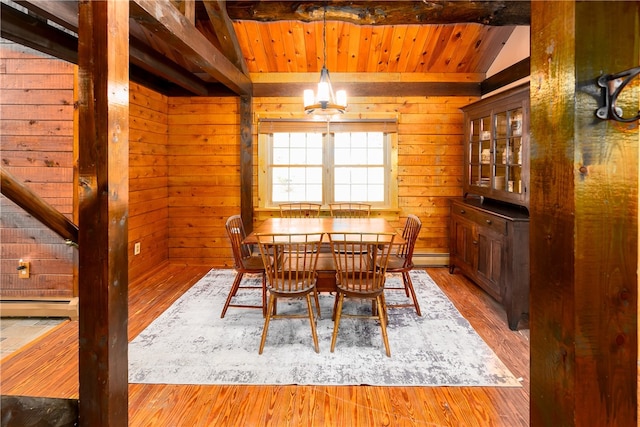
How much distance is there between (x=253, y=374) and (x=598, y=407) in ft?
6.46

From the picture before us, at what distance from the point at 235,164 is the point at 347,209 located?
1.65 meters

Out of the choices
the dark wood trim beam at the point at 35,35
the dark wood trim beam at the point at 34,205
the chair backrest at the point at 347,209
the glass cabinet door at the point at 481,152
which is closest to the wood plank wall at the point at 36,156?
the dark wood trim beam at the point at 35,35

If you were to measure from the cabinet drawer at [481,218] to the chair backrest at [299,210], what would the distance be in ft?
5.61

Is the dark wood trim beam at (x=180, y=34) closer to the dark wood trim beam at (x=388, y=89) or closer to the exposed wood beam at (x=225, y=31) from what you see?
the exposed wood beam at (x=225, y=31)

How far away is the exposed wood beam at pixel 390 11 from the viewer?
12.1 feet

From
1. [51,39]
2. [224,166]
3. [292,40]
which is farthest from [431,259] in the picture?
[51,39]

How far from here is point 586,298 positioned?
936mm

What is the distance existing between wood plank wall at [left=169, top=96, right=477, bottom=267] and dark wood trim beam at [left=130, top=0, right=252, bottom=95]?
Result: 1187mm

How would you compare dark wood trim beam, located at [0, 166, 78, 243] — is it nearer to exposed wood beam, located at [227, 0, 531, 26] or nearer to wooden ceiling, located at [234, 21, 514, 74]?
exposed wood beam, located at [227, 0, 531, 26]

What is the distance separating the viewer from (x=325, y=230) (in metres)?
3.33

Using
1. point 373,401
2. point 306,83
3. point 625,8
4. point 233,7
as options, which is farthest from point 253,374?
point 306,83

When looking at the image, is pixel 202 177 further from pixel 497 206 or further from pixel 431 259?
pixel 497 206

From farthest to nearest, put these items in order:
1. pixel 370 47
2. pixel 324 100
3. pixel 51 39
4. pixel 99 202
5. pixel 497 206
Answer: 1. pixel 370 47
2. pixel 497 206
3. pixel 324 100
4. pixel 51 39
5. pixel 99 202

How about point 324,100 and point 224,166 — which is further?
point 224,166
